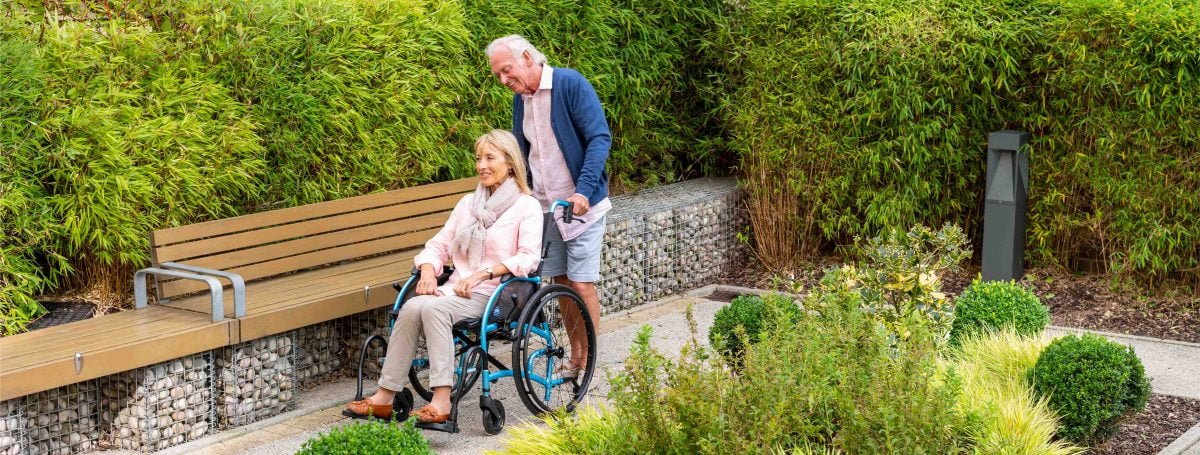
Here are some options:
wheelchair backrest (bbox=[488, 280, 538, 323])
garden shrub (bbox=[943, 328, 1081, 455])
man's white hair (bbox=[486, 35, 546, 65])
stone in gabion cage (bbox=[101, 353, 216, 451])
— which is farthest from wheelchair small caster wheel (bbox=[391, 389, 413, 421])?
garden shrub (bbox=[943, 328, 1081, 455])

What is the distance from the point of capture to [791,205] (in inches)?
328

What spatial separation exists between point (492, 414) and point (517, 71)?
56.8 inches

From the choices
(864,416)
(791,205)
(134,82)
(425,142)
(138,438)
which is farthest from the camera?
(791,205)

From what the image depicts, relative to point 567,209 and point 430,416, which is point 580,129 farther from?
point 430,416

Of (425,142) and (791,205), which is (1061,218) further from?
(425,142)

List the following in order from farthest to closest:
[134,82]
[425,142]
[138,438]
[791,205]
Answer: [791,205] < [425,142] < [134,82] < [138,438]

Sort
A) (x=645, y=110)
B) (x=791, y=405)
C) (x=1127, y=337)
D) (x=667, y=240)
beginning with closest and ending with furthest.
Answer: (x=791, y=405), (x=1127, y=337), (x=667, y=240), (x=645, y=110)

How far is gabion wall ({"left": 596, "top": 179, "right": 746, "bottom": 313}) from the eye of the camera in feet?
24.2

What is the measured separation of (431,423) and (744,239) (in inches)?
164

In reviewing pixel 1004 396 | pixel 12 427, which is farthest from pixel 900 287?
pixel 12 427

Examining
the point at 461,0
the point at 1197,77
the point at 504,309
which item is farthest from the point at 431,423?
the point at 1197,77

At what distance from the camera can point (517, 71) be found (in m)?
5.33

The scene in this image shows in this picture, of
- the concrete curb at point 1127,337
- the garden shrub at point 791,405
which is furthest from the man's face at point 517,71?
the concrete curb at point 1127,337

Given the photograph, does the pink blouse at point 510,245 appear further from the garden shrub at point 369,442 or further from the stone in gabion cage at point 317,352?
the garden shrub at point 369,442
